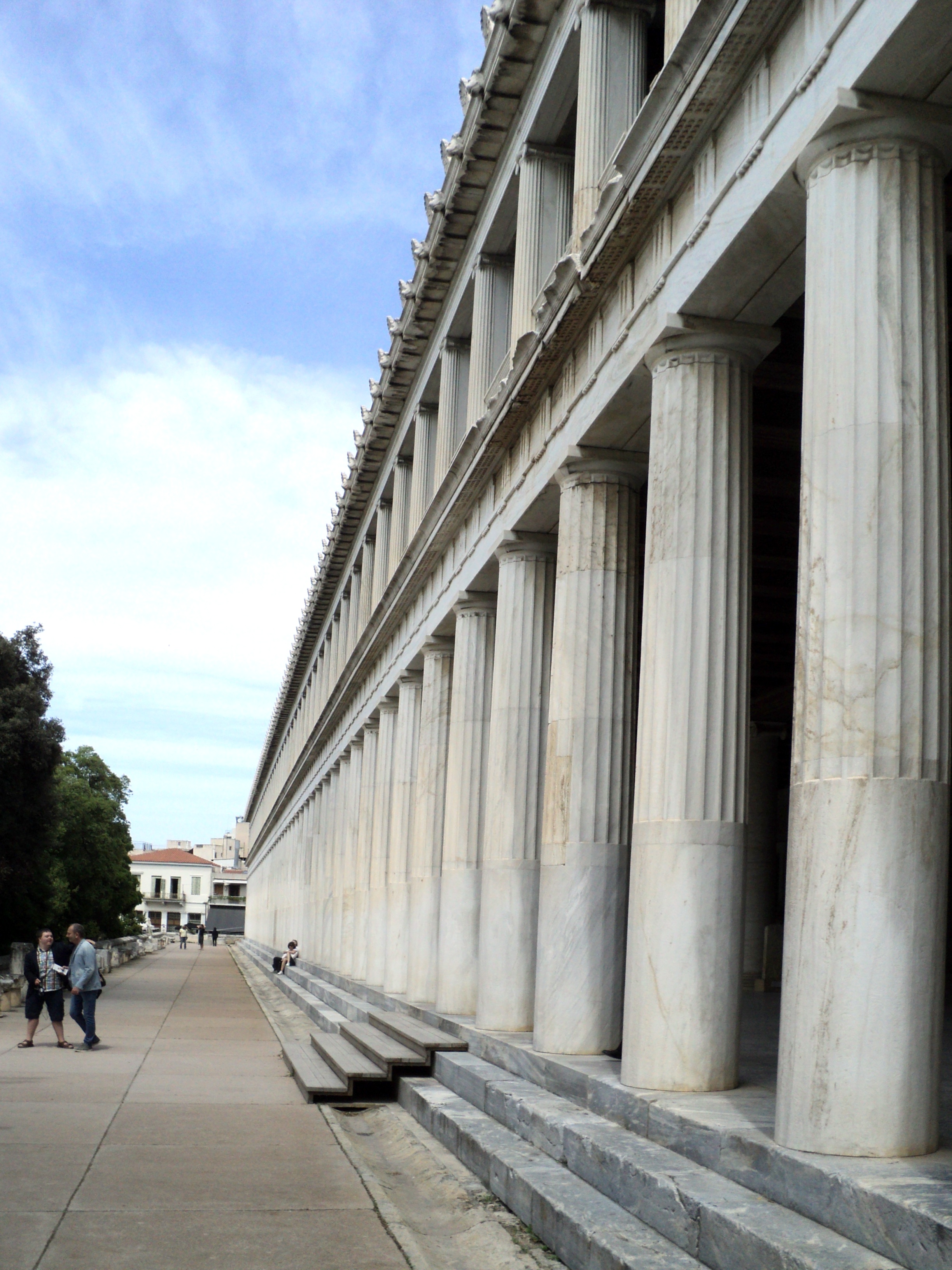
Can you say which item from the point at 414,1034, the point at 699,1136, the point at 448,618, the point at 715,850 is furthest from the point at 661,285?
the point at 448,618

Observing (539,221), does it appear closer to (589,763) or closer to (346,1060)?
(589,763)

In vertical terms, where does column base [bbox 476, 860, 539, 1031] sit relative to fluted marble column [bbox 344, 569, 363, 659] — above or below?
below

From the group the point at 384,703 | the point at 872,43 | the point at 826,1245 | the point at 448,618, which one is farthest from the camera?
the point at 384,703

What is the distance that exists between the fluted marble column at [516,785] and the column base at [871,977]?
8.46 metres

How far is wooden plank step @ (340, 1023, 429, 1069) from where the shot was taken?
14.9 m

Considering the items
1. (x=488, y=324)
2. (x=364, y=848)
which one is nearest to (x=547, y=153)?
(x=488, y=324)

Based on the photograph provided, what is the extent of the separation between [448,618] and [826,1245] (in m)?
15.8

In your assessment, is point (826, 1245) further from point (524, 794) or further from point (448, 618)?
point (448, 618)

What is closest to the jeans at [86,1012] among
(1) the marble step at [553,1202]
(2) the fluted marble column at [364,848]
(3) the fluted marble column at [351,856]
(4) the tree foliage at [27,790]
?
(2) the fluted marble column at [364,848]

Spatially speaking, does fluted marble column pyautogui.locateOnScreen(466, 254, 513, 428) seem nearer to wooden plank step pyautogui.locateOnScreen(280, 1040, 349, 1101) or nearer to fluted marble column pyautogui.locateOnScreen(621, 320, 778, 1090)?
fluted marble column pyautogui.locateOnScreen(621, 320, 778, 1090)

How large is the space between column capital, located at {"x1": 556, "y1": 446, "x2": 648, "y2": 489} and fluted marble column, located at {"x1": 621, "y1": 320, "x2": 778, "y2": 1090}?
2.42m

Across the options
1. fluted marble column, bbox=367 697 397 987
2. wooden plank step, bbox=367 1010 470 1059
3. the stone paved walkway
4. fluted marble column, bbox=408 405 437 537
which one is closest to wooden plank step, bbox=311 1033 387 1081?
wooden plank step, bbox=367 1010 470 1059

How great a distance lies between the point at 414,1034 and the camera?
51.5ft

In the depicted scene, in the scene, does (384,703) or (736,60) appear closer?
(736,60)
